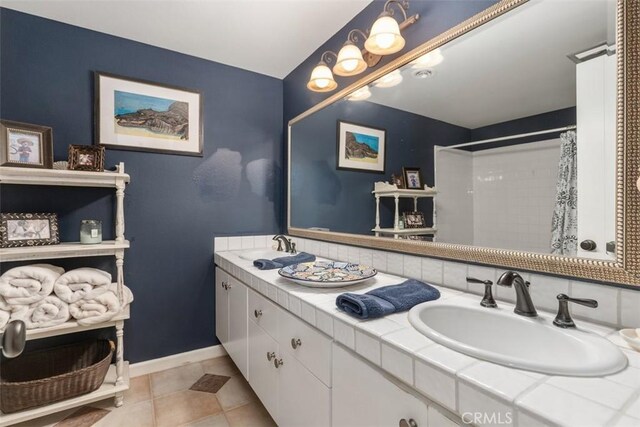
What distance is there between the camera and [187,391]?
1866 mm

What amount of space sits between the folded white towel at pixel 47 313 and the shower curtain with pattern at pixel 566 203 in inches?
87.6

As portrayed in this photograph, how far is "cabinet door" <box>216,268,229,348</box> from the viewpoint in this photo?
2047 mm

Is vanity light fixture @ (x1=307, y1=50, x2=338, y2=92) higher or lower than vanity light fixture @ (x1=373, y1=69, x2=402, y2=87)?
below

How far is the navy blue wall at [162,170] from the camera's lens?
5.82 ft

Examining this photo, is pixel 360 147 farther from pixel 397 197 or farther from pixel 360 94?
pixel 397 197

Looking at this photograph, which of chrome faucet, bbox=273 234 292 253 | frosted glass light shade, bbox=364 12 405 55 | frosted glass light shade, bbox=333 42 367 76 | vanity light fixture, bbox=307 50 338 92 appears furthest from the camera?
chrome faucet, bbox=273 234 292 253

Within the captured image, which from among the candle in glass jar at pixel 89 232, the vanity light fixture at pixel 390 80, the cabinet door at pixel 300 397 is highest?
the vanity light fixture at pixel 390 80

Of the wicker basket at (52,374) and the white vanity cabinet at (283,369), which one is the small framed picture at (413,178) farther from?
the wicker basket at (52,374)

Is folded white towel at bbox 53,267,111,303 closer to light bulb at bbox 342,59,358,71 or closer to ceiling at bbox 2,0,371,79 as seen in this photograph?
ceiling at bbox 2,0,371,79

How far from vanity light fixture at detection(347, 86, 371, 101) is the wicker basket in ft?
6.84

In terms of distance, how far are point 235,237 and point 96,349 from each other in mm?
1111

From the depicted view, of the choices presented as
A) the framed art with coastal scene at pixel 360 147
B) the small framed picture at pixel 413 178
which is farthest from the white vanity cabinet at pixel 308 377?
the framed art with coastal scene at pixel 360 147

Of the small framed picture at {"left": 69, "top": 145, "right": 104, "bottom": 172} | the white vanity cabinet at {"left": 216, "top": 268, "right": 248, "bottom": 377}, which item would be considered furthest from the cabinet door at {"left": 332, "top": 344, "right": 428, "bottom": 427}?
the small framed picture at {"left": 69, "top": 145, "right": 104, "bottom": 172}

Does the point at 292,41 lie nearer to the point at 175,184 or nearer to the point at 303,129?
the point at 303,129
